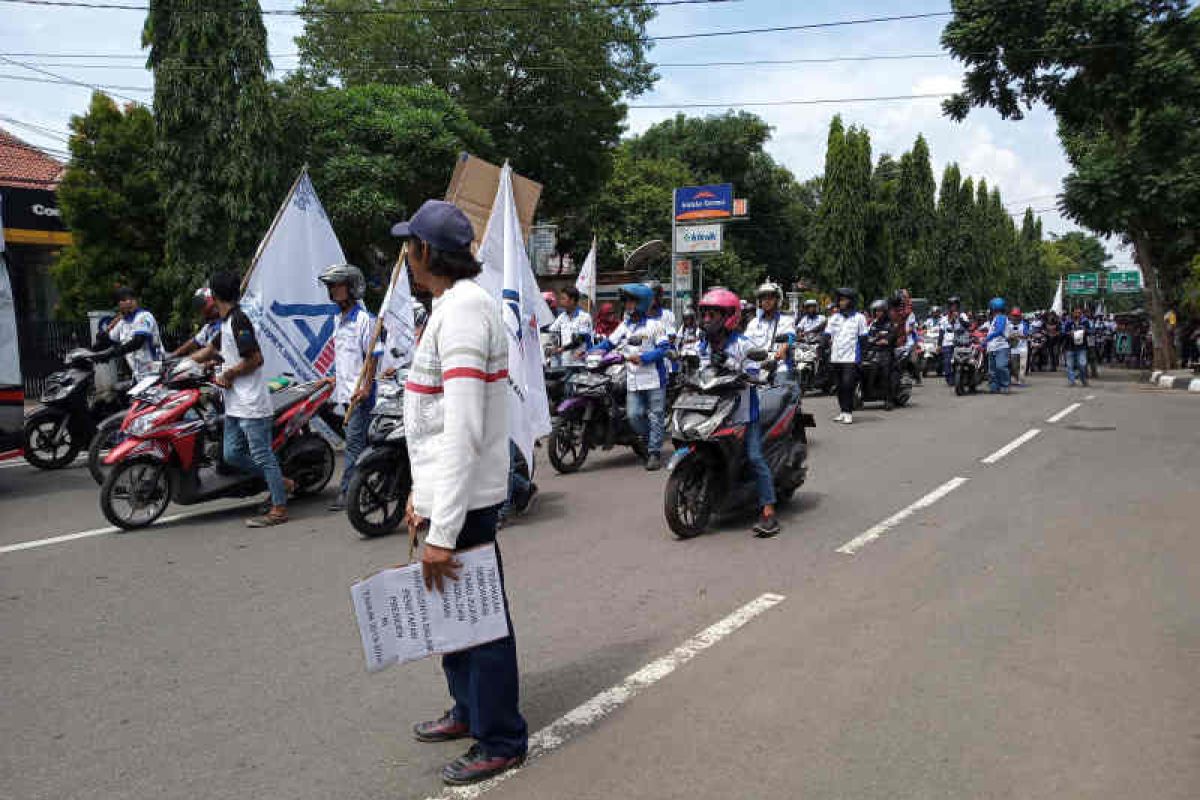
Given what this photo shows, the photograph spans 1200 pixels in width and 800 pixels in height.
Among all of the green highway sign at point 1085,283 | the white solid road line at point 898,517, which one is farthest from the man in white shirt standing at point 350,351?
the green highway sign at point 1085,283

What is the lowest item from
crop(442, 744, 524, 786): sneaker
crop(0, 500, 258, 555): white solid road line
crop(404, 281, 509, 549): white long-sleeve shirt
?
crop(442, 744, 524, 786): sneaker

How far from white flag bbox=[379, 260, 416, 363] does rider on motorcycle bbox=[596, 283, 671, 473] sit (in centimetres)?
246

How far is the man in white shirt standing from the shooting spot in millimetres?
7328

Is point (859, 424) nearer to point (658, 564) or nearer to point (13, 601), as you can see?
point (658, 564)

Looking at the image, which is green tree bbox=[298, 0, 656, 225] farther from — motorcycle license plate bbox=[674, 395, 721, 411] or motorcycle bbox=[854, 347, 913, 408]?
motorcycle license plate bbox=[674, 395, 721, 411]

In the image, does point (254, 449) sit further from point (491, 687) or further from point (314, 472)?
point (491, 687)

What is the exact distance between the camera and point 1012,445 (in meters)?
10.7

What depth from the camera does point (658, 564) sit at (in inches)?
228

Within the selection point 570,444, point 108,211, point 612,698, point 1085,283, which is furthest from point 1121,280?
point 612,698

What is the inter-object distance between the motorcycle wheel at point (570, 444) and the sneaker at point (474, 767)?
19.9 feet

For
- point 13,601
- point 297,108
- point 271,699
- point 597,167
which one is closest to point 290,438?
point 13,601

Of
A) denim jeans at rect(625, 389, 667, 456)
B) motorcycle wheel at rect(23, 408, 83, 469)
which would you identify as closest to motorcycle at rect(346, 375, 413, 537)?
denim jeans at rect(625, 389, 667, 456)

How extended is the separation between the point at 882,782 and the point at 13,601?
4974mm

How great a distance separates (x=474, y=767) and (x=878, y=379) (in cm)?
1266
